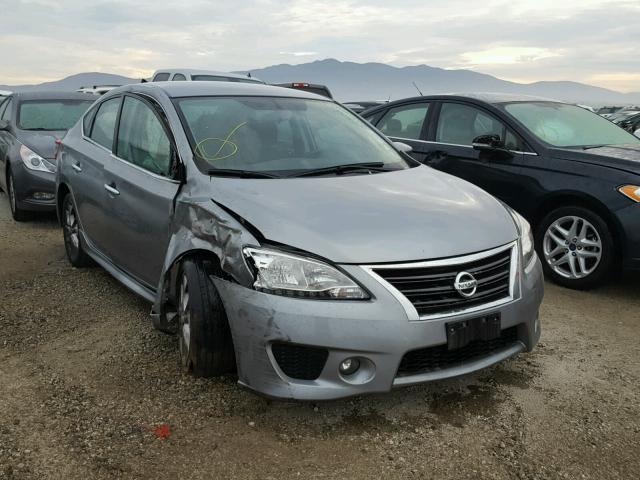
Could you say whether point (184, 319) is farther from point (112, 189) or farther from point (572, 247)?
point (572, 247)

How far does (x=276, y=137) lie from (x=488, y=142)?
8.04 feet

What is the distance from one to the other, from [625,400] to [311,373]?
164 cm

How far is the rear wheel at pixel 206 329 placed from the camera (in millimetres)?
2707

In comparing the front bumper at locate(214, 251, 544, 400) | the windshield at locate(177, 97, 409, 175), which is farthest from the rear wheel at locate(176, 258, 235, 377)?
the windshield at locate(177, 97, 409, 175)

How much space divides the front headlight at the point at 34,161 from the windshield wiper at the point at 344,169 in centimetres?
448

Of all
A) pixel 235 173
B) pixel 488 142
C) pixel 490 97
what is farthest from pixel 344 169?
pixel 490 97

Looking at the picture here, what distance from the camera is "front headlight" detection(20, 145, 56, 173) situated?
6.71 m

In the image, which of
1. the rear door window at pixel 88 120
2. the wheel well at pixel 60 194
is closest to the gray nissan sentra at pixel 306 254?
the rear door window at pixel 88 120

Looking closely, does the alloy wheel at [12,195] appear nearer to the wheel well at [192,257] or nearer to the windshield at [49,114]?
the windshield at [49,114]

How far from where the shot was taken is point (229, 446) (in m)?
2.54

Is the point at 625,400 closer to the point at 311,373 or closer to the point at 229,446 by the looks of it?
the point at 311,373

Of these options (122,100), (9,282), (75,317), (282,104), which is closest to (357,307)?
(282,104)

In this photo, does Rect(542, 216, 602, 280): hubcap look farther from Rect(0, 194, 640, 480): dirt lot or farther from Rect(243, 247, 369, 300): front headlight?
Rect(243, 247, 369, 300): front headlight

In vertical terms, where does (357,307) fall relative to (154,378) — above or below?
above
